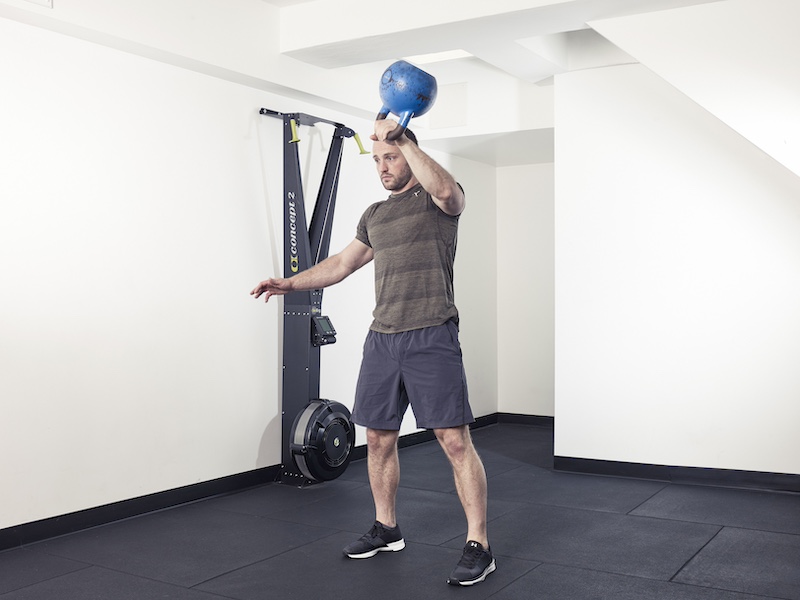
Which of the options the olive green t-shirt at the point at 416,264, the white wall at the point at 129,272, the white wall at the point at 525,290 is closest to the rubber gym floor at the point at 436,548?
the white wall at the point at 129,272

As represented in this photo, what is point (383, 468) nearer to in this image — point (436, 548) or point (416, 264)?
point (436, 548)

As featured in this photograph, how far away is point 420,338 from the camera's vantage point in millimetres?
2814

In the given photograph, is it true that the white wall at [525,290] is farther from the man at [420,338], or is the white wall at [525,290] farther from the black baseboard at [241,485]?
the man at [420,338]

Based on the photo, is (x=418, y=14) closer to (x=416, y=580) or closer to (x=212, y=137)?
(x=212, y=137)

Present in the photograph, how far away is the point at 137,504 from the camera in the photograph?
3.70m

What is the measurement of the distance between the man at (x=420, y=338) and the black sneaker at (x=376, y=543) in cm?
35

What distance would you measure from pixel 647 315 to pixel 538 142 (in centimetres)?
174

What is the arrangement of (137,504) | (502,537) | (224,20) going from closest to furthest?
(502,537), (137,504), (224,20)

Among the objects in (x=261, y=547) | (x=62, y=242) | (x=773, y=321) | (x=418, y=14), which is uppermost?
(x=418, y=14)

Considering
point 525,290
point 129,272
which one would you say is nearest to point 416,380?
point 129,272

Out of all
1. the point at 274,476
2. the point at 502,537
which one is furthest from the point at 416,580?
the point at 274,476

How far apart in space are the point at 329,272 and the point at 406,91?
80 cm

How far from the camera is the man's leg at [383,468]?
2.99 metres

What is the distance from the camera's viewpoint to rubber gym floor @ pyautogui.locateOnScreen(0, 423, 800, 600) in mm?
2723
